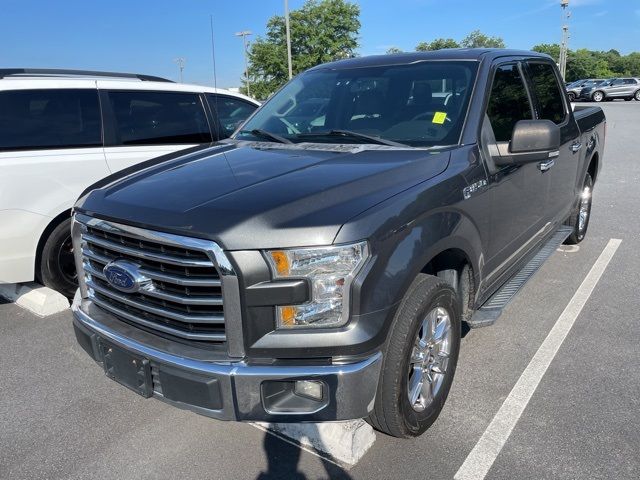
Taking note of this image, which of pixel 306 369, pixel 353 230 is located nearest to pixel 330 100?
pixel 353 230

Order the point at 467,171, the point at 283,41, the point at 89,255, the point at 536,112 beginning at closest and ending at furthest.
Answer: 1. the point at 89,255
2. the point at 467,171
3. the point at 536,112
4. the point at 283,41

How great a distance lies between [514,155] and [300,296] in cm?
177

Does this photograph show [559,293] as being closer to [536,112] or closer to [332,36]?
[536,112]

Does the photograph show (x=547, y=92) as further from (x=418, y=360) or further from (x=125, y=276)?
(x=125, y=276)

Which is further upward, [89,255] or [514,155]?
Answer: [514,155]

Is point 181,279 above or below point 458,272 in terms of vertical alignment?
above

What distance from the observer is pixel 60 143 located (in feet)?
15.1

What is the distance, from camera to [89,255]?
8.93 feet

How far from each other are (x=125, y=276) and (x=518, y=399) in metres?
2.23

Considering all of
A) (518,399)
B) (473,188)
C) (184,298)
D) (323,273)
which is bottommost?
(518,399)

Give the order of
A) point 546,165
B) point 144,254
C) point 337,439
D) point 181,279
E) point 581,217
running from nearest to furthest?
point 181,279
point 144,254
point 337,439
point 546,165
point 581,217

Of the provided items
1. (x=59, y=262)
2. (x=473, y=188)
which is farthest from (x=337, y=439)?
(x=59, y=262)

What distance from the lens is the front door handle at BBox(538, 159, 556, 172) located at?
3909 mm

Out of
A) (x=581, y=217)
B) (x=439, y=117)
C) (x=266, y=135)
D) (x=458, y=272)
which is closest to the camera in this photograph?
(x=458, y=272)
